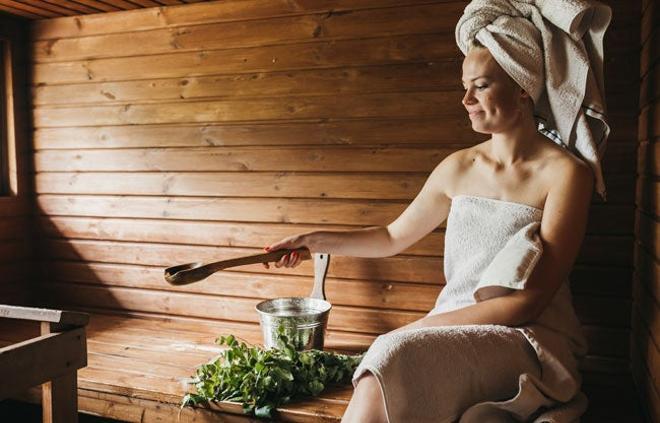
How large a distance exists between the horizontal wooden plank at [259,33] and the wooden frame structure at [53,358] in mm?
1789

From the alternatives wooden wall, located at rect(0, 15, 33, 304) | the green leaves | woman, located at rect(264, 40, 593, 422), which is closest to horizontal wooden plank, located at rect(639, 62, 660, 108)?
woman, located at rect(264, 40, 593, 422)

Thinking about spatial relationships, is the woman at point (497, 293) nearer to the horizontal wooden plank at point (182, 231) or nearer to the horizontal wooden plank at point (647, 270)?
the horizontal wooden plank at point (647, 270)

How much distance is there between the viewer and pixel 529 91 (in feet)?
6.64

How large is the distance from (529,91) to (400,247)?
84 centimetres

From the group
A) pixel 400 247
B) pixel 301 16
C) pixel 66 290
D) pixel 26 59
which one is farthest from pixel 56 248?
pixel 400 247

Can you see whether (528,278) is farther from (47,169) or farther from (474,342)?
(47,169)

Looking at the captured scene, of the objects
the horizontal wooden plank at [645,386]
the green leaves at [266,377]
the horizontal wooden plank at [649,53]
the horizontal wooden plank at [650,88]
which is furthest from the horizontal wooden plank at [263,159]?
the green leaves at [266,377]

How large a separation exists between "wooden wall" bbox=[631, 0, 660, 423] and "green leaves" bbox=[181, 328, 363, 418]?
1.11 m

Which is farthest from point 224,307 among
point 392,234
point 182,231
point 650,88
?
point 650,88

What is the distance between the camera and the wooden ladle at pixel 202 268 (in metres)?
2.25

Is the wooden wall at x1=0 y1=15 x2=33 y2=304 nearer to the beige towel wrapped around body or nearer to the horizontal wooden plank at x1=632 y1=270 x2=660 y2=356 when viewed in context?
the beige towel wrapped around body

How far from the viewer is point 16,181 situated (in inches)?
148

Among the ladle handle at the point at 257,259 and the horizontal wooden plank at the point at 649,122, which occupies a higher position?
the horizontal wooden plank at the point at 649,122

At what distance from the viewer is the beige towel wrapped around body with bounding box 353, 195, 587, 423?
5.40 feet
